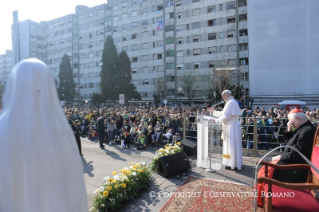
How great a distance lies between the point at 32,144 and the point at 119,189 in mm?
2976

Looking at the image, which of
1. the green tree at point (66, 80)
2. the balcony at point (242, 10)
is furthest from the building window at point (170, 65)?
the green tree at point (66, 80)

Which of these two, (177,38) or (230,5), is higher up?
(230,5)

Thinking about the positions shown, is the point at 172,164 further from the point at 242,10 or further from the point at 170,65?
the point at 170,65

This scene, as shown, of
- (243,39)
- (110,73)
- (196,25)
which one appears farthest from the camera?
(110,73)

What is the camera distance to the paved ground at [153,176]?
4.20m

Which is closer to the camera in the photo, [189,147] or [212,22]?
[189,147]

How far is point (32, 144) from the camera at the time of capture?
4.80 feet

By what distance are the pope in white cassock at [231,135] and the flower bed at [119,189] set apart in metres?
2.33

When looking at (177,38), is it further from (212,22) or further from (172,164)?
(172,164)

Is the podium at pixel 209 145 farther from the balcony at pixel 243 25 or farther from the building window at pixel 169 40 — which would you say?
the building window at pixel 169 40

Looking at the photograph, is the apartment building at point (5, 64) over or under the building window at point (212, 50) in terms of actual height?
over

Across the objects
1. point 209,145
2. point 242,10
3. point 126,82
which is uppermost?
point 242,10

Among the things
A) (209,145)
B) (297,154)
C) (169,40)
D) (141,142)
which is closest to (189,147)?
(209,145)

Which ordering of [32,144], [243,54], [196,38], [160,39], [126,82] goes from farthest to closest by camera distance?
[160,39]
[126,82]
[196,38]
[243,54]
[32,144]
